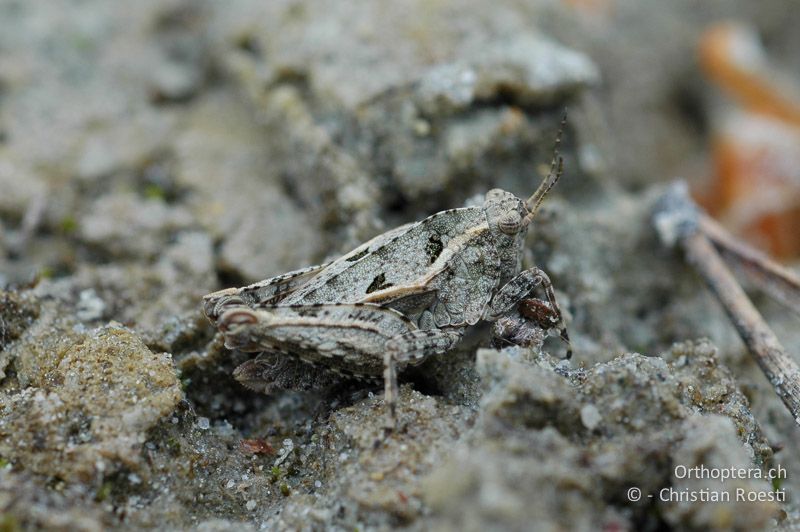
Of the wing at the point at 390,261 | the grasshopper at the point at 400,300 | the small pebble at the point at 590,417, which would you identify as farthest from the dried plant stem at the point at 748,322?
the wing at the point at 390,261

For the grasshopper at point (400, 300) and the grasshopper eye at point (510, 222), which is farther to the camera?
the grasshopper eye at point (510, 222)

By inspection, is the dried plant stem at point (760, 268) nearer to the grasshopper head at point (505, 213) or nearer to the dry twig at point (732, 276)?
the dry twig at point (732, 276)

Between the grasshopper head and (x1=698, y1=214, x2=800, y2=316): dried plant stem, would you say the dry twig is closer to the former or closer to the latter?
(x1=698, y1=214, x2=800, y2=316): dried plant stem

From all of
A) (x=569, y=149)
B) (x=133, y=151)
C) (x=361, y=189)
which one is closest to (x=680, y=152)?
(x=569, y=149)

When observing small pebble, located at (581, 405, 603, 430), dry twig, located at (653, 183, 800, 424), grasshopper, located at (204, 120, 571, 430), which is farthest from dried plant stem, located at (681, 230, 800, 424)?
small pebble, located at (581, 405, 603, 430)

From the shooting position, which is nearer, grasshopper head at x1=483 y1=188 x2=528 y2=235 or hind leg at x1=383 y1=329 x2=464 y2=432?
hind leg at x1=383 y1=329 x2=464 y2=432

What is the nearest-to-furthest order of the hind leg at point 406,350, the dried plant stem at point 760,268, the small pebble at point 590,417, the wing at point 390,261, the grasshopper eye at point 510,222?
the small pebble at point 590,417 → the hind leg at point 406,350 → the wing at point 390,261 → the grasshopper eye at point 510,222 → the dried plant stem at point 760,268

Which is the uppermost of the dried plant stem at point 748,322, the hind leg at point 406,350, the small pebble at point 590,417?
the dried plant stem at point 748,322

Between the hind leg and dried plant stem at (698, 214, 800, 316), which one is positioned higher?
dried plant stem at (698, 214, 800, 316)
